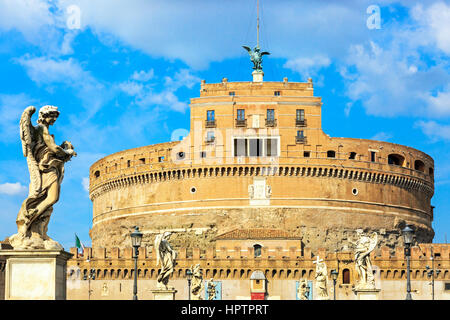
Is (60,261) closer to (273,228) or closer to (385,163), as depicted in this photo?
(273,228)

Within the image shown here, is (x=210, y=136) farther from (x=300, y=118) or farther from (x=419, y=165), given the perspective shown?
(x=419, y=165)

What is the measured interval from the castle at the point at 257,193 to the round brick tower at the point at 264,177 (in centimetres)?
9

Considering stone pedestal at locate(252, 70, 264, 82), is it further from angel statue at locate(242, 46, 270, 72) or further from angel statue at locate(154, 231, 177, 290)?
angel statue at locate(154, 231, 177, 290)

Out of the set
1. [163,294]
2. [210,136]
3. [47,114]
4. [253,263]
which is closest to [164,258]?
[163,294]

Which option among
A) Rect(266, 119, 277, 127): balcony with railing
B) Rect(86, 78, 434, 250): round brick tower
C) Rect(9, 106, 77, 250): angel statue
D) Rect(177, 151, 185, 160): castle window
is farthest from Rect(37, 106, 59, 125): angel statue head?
Rect(177, 151, 185, 160): castle window

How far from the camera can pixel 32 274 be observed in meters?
10.3

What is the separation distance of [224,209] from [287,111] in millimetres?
11139

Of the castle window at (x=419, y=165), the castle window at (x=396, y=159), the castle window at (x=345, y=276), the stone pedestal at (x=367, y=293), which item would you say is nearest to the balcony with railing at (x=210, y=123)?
the castle window at (x=345, y=276)

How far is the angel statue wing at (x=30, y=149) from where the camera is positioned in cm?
1063

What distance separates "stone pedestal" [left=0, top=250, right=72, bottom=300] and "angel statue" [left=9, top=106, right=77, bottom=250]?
0.19 meters

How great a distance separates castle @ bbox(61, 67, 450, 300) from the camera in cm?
7100

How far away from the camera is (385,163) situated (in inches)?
3145

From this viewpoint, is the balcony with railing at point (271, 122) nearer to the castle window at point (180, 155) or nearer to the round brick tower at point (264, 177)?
the round brick tower at point (264, 177)
